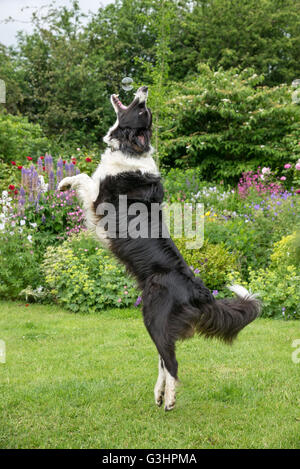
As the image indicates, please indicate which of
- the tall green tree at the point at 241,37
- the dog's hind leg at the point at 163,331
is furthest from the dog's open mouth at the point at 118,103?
the tall green tree at the point at 241,37

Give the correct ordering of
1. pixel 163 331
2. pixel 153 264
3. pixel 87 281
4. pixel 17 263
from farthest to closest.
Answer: pixel 17 263 → pixel 87 281 → pixel 153 264 → pixel 163 331

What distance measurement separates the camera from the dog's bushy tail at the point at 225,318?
3078 millimetres

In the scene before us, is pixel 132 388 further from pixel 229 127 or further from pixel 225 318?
pixel 229 127

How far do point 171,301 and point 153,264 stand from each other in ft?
0.99

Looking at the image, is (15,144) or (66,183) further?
(15,144)

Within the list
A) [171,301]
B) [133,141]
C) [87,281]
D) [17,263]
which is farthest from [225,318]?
[17,263]

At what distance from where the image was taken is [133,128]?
141 inches

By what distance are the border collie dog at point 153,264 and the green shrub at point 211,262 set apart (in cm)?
242

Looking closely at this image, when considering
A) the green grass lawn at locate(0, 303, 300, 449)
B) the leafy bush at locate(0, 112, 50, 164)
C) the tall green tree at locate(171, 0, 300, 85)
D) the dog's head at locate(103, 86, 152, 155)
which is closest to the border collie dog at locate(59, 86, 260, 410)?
the dog's head at locate(103, 86, 152, 155)

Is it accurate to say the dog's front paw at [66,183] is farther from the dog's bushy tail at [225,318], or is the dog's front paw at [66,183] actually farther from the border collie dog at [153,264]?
the dog's bushy tail at [225,318]

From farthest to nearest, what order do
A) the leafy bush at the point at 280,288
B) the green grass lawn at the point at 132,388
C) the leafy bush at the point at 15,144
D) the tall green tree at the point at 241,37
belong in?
the tall green tree at the point at 241,37
the leafy bush at the point at 15,144
the leafy bush at the point at 280,288
the green grass lawn at the point at 132,388

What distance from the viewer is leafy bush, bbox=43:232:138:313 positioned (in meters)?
5.70

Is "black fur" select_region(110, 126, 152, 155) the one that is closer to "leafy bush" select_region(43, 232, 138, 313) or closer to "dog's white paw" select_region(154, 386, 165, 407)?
"dog's white paw" select_region(154, 386, 165, 407)

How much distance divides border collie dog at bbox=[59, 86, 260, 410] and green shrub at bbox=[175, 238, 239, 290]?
7.95ft
